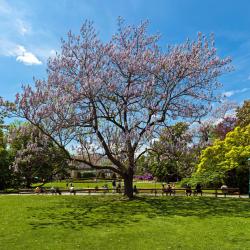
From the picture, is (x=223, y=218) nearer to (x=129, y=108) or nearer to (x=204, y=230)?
(x=204, y=230)

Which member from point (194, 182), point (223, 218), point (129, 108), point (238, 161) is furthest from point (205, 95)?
point (194, 182)

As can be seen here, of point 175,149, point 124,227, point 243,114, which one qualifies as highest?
point 243,114

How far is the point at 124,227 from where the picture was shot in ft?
42.5

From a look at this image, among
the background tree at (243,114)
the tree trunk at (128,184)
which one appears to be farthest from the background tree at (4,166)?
the background tree at (243,114)

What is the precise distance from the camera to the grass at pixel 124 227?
10.4 metres

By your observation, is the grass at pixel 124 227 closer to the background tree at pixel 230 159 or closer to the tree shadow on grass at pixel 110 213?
the tree shadow on grass at pixel 110 213

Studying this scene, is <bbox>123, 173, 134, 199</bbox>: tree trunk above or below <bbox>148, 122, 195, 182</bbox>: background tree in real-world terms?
below

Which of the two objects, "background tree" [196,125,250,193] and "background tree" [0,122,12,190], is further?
"background tree" [0,122,12,190]

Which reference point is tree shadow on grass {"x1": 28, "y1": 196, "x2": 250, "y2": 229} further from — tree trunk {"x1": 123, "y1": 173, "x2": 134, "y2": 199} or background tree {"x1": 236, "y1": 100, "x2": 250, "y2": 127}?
background tree {"x1": 236, "y1": 100, "x2": 250, "y2": 127}

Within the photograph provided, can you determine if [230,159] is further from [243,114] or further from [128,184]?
[243,114]

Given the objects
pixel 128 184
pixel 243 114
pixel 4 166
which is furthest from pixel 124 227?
pixel 243 114

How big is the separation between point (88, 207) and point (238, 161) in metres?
16.8

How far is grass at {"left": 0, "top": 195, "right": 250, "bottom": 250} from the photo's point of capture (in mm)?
10422

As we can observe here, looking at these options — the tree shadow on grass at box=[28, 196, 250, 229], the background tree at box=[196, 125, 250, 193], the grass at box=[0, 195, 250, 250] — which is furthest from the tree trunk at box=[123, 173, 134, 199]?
the background tree at box=[196, 125, 250, 193]
